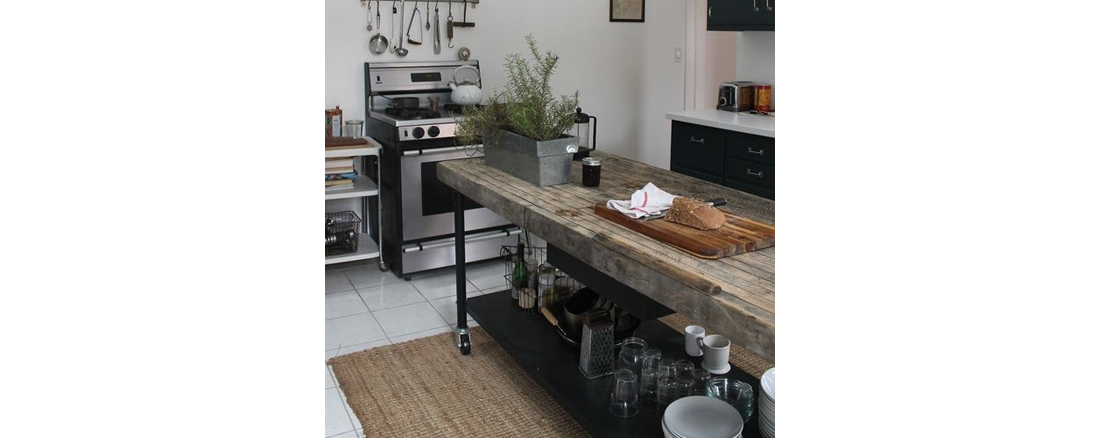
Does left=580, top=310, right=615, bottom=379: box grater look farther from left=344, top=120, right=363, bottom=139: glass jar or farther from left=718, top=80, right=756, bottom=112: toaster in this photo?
left=718, top=80, right=756, bottom=112: toaster

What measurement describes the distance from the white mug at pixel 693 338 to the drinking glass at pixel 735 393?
28 cm

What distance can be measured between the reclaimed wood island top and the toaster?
1.86m

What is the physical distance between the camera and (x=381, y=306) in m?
3.77

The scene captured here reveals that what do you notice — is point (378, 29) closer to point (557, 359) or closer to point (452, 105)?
point (452, 105)

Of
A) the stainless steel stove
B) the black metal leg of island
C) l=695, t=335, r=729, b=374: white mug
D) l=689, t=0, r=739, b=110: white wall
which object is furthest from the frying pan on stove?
l=695, t=335, r=729, b=374: white mug

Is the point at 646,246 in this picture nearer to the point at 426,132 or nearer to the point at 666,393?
the point at 666,393

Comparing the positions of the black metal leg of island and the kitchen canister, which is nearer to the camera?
the black metal leg of island

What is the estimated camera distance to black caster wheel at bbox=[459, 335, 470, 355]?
3.19 meters

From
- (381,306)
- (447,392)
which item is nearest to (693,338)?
(447,392)

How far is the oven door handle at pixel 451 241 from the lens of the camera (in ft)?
13.5

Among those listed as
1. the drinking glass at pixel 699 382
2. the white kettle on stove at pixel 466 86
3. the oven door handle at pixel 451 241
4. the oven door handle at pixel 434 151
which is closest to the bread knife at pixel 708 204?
the drinking glass at pixel 699 382

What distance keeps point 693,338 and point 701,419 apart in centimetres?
52
